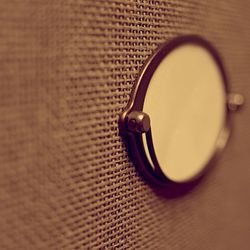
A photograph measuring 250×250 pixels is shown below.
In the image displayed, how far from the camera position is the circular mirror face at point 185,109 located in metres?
0.42

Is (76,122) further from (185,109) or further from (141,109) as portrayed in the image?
(185,109)

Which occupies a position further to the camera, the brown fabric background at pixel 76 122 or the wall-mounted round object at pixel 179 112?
the wall-mounted round object at pixel 179 112

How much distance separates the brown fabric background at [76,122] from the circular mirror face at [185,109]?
3cm

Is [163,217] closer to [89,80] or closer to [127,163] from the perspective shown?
[127,163]

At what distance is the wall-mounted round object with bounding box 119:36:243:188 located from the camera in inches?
15.1

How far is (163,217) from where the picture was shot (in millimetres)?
475

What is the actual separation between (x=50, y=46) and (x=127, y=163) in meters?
0.16

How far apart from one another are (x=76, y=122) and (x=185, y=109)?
193 millimetres

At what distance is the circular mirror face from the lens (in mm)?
422

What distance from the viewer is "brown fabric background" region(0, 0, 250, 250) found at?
28cm

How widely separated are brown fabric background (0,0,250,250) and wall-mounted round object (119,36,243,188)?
0.6 inches

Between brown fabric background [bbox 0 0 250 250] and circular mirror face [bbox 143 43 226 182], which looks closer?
brown fabric background [bbox 0 0 250 250]

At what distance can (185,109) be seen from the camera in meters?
0.48

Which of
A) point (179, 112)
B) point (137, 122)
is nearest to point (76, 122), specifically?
point (137, 122)
